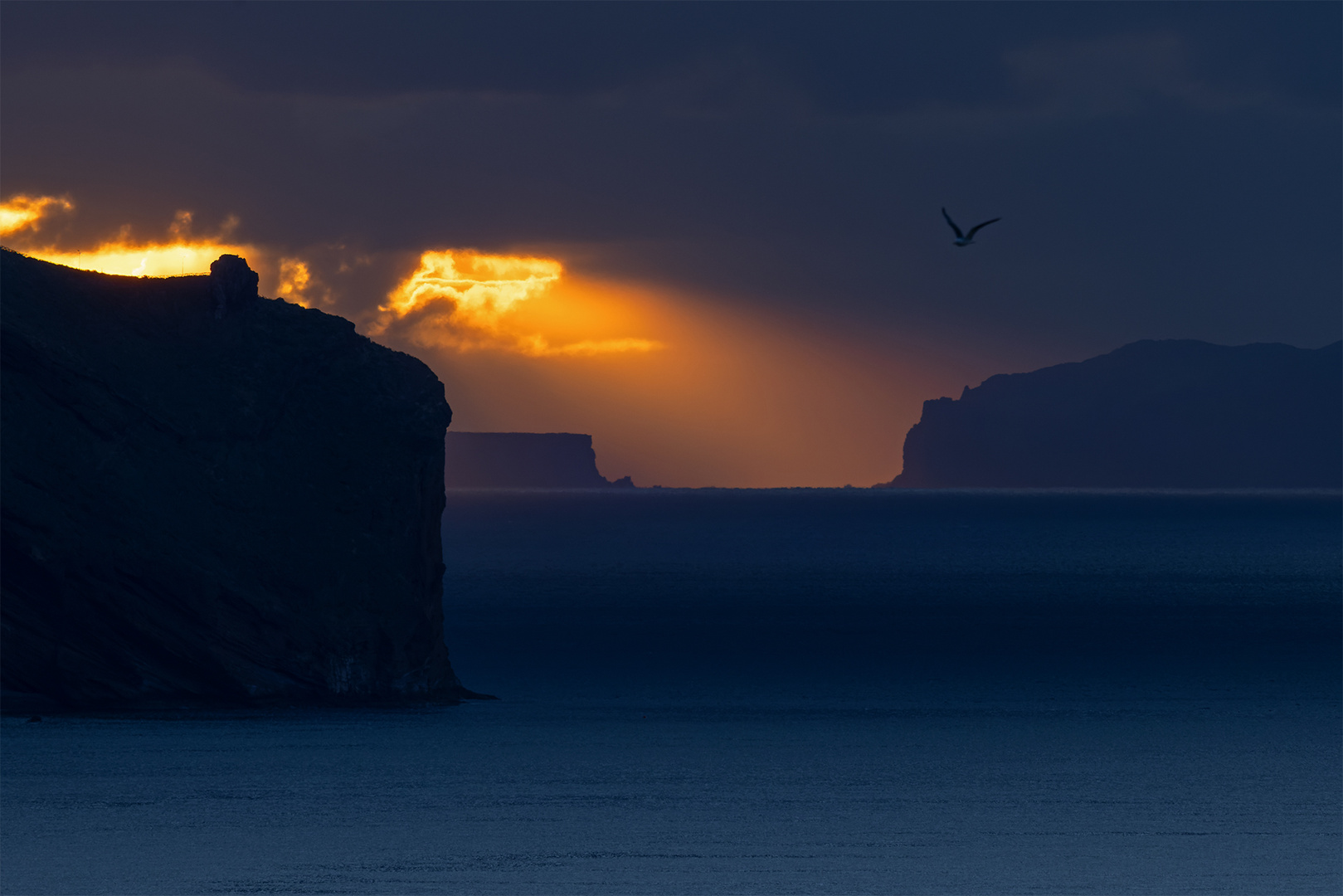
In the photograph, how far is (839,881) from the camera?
1666 cm

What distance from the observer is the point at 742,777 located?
77.6 feet

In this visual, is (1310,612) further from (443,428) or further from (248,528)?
(248,528)

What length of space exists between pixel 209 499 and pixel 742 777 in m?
13.4

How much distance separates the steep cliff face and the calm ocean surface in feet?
4.05

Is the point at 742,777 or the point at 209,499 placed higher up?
the point at 209,499

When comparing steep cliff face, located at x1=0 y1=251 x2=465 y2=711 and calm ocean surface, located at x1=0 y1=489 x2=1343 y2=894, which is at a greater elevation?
steep cliff face, located at x1=0 y1=251 x2=465 y2=711

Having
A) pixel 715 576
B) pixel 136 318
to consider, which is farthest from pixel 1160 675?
pixel 715 576

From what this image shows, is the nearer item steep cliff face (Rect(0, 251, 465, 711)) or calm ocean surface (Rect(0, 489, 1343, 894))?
calm ocean surface (Rect(0, 489, 1343, 894))

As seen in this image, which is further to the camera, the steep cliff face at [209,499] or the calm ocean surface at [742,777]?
the steep cliff face at [209,499]

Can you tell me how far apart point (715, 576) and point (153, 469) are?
196ft

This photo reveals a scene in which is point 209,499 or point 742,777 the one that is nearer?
point 742,777

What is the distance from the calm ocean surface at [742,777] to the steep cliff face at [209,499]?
1235 mm

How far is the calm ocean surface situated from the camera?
17.2 m

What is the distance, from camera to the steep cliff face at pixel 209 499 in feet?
92.0
